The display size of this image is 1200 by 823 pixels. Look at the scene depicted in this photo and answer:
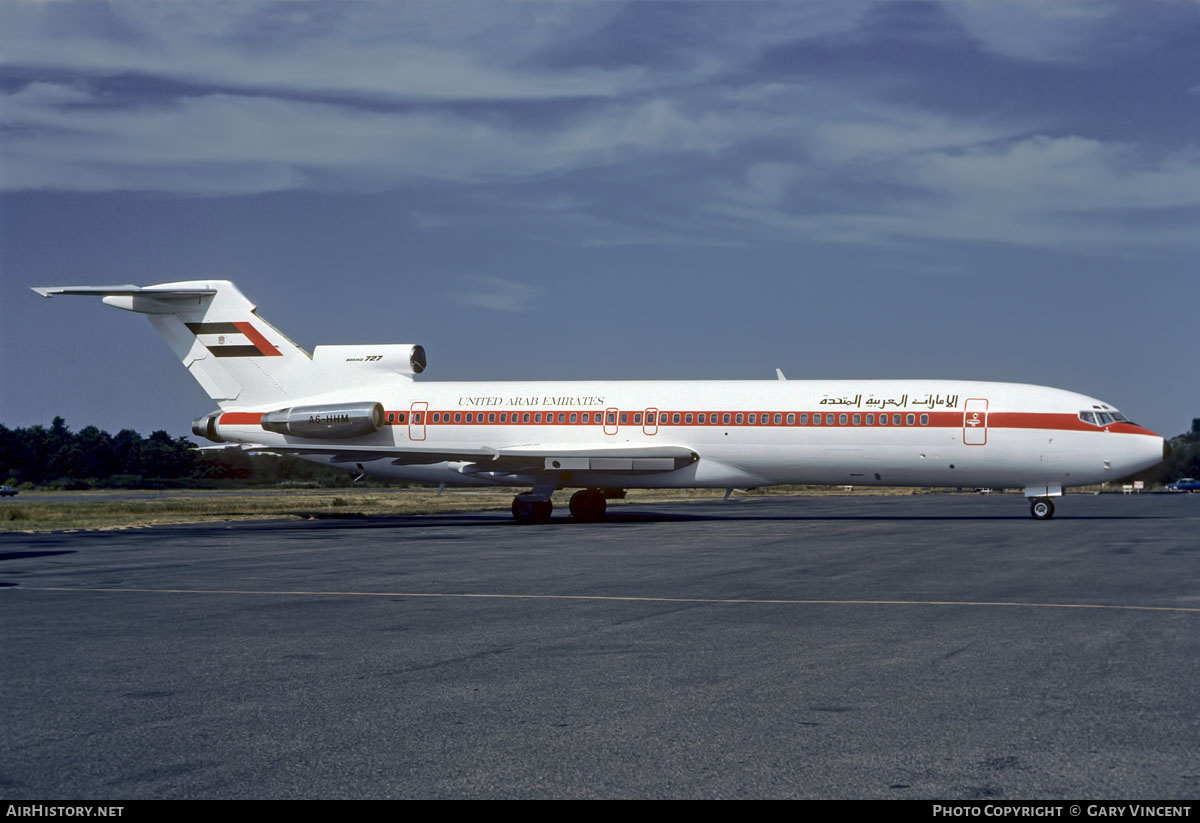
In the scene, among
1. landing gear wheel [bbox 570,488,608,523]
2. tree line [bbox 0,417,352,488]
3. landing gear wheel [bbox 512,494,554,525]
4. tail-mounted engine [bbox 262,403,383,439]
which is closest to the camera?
landing gear wheel [bbox 512,494,554,525]

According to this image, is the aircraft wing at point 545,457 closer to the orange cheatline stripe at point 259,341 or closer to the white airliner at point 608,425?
the white airliner at point 608,425

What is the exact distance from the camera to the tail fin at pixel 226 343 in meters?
37.1

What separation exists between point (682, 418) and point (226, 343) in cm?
1555

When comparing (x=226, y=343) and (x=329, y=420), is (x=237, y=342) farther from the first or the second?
(x=329, y=420)

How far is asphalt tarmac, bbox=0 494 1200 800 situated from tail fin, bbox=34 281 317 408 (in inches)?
785

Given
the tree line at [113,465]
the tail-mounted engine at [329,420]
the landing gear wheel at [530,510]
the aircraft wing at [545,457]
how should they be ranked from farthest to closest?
the tree line at [113,465] → the tail-mounted engine at [329,420] → the landing gear wheel at [530,510] → the aircraft wing at [545,457]

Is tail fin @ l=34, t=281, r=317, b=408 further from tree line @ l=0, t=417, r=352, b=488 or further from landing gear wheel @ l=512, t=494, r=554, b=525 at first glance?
tree line @ l=0, t=417, r=352, b=488

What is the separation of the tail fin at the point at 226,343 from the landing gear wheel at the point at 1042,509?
73.7ft

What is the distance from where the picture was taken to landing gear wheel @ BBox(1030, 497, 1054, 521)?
3034cm

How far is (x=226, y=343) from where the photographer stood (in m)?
37.2

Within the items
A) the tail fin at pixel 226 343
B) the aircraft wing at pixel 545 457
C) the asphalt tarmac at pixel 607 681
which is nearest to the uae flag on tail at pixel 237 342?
the tail fin at pixel 226 343

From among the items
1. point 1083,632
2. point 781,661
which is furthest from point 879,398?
point 781,661

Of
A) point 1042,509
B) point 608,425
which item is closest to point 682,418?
point 608,425

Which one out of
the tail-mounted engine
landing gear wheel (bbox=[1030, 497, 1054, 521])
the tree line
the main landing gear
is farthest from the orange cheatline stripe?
the tree line
